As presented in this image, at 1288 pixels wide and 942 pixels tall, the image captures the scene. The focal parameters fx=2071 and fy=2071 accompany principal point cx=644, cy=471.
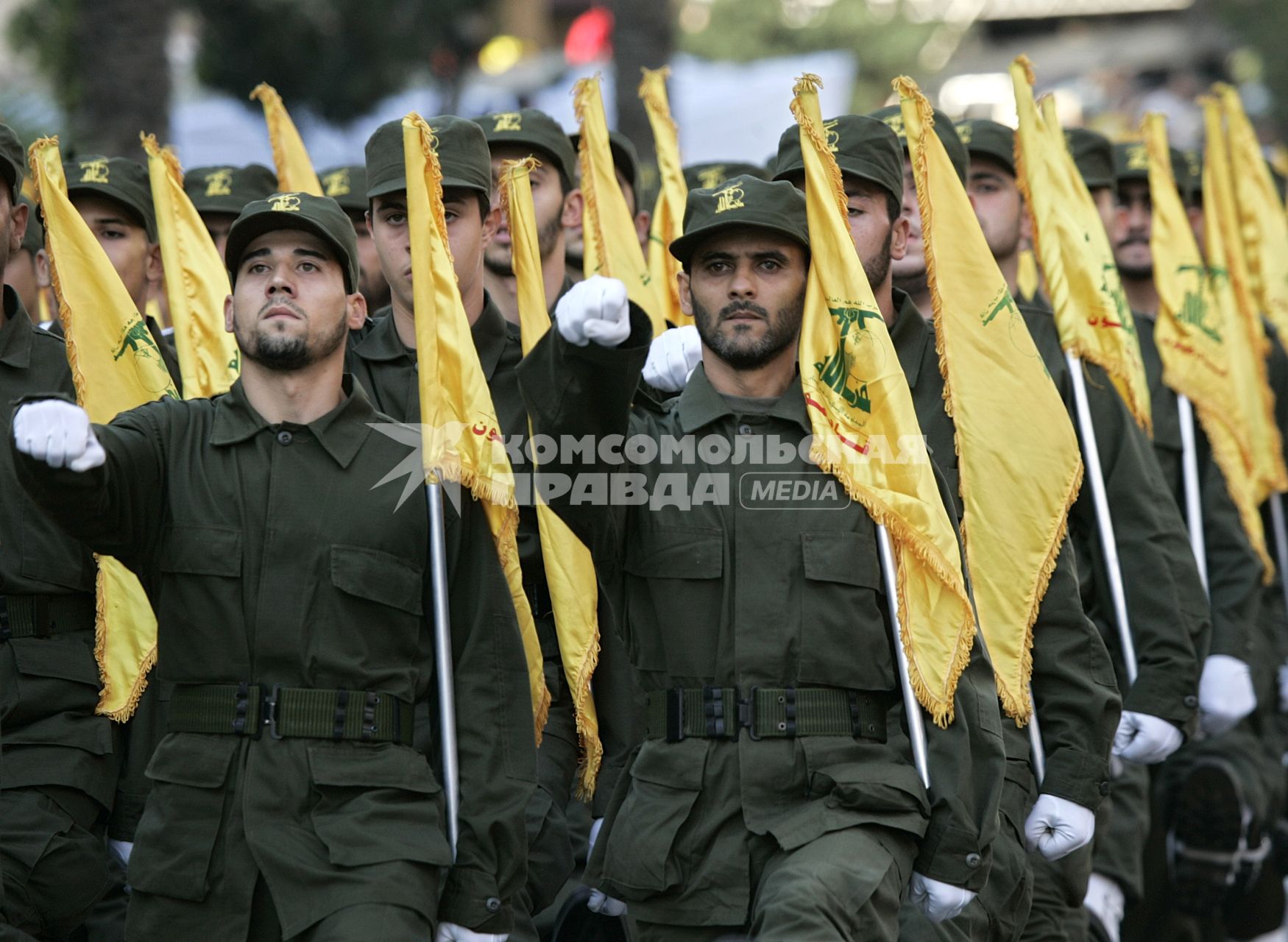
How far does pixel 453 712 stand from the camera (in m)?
5.73

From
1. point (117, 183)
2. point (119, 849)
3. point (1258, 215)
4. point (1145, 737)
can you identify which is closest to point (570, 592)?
point (119, 849)

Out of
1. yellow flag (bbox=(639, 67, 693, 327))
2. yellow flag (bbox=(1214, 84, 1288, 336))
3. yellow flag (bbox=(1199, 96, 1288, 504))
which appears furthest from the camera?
yellow flag (bbox=(1214, 84, 1288, 336))

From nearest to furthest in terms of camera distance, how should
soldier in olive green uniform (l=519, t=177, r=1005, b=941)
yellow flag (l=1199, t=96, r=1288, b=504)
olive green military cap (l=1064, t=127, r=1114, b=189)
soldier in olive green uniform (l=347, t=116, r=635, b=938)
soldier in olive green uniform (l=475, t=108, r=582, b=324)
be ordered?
1. soldier in olive green uniform (l=519, t=177, r=1005, b=941)
2. soldier in olive green uniform (l=347, t=116, r=635, b=938)
3. soldier in olive green uniform (l=475, t=108, r=582, b=324)
4. olive green military cap (l=1064, t=127, r=1114, b=189)
5. yellow flag (l=1199, t=96, r=1288, b=504)

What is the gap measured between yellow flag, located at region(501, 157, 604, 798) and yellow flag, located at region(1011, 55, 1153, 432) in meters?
2.24

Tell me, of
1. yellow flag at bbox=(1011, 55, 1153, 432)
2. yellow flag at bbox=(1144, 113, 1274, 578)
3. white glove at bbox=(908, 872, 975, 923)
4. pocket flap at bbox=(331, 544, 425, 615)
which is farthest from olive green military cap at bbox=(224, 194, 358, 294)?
yellow flag at bbox=(1144, 113, 1274, 578)

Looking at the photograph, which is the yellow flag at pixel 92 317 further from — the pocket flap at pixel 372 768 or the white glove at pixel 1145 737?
the white glove at pixel 1145 737

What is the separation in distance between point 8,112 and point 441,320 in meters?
7.29

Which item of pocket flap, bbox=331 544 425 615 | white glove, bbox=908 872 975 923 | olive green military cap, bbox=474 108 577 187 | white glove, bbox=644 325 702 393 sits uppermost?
olive green military cap, bbox=474 108 577 187

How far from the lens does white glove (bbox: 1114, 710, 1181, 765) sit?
7504mm

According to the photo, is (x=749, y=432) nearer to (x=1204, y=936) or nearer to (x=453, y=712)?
(x=453, y=712)

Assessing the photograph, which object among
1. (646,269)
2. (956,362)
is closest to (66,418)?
(956,362)

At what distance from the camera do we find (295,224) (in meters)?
5.90

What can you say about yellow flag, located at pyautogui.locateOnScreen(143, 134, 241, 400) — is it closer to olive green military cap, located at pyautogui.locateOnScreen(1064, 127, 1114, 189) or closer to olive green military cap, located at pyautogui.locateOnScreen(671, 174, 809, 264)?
olive green military cap, located at pyautogui.locateOnScreen(671, 174, 809, 264)

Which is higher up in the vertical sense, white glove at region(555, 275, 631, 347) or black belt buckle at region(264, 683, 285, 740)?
white glove at region(555, 275, 631, 347)
